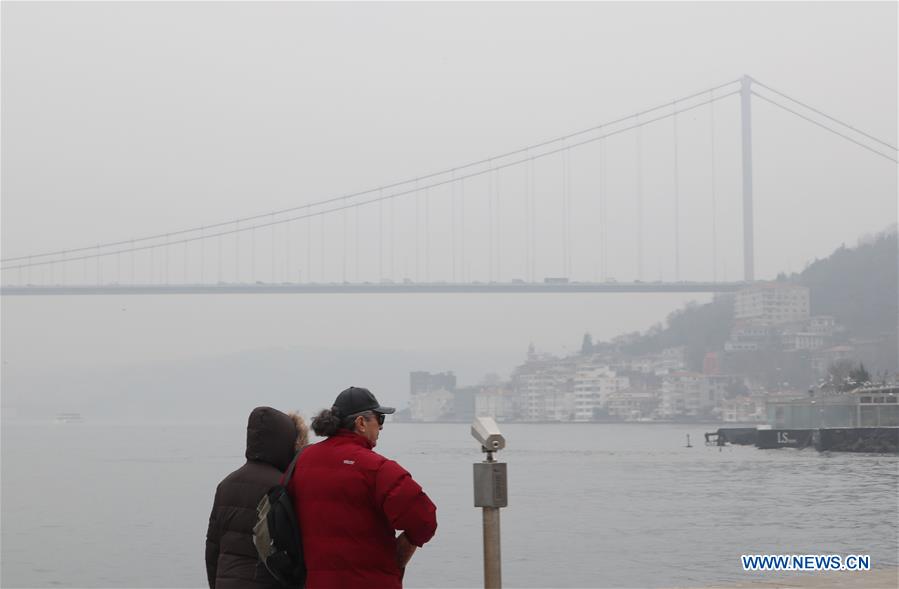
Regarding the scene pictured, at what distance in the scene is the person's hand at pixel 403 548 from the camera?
3.72 meters

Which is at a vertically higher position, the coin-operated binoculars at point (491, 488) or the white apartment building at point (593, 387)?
the coin-operated binoculars at point (491, 488)

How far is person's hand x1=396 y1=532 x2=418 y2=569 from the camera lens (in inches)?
147

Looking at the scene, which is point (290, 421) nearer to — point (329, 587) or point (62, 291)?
point (329, 587)

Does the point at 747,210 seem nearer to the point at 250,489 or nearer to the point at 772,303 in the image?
the point at 772,303

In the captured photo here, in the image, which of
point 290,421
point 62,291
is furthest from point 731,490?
point 62,291

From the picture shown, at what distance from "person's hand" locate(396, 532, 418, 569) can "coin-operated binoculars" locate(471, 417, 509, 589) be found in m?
0.51

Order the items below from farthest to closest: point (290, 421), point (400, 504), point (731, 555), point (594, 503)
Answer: point (594, 503) < point (731, 555) < point (290, 421) < point (400, 504)

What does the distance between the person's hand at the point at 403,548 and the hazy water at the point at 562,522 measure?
36.6 ft

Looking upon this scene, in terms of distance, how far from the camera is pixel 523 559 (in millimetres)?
18609

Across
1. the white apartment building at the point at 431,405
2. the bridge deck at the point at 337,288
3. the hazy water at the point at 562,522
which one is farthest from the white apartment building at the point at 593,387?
the hazy water at the point at 562,522

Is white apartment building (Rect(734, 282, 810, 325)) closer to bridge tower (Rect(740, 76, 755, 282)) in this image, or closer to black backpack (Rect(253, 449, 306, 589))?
bridge tower (Rect(740, 76, 755, 282))

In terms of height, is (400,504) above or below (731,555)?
above

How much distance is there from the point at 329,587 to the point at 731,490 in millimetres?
32264

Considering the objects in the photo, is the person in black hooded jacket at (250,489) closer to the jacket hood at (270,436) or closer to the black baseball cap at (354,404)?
the jacket hood at (270,436)
